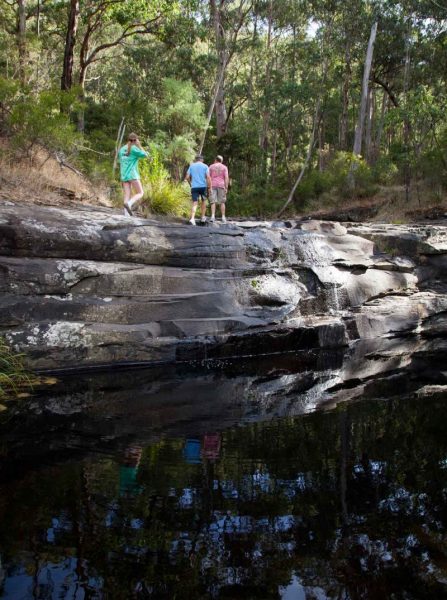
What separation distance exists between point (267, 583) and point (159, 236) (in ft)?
25.0

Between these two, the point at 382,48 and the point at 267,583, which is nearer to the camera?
the point at 267,583

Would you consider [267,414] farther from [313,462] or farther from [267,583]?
[267,583]

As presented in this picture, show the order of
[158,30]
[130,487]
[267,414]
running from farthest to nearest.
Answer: [158,30] < [267,414] < [130,487]

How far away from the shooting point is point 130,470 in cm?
436

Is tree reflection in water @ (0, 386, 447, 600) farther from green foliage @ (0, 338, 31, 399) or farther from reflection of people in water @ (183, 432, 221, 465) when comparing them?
green foliage @ (0, 338, 31, 399)

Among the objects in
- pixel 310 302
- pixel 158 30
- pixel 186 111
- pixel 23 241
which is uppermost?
pixel 158 30

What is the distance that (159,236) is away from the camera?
390 inches

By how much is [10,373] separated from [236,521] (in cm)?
474

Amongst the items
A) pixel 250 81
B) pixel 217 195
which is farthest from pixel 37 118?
pixel 250 81

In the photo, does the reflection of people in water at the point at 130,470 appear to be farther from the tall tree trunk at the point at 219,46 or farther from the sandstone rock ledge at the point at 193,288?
the tall tree trunk at the point at 219,46

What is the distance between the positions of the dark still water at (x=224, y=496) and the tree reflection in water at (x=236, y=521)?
11mm

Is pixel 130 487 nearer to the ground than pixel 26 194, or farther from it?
nearer to the ground

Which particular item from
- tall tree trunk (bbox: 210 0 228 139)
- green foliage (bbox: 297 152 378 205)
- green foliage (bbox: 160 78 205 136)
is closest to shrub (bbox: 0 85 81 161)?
green foliage (bbox: 160 78 205 136)

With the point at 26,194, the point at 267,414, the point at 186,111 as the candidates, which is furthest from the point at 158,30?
the point at 267,414
